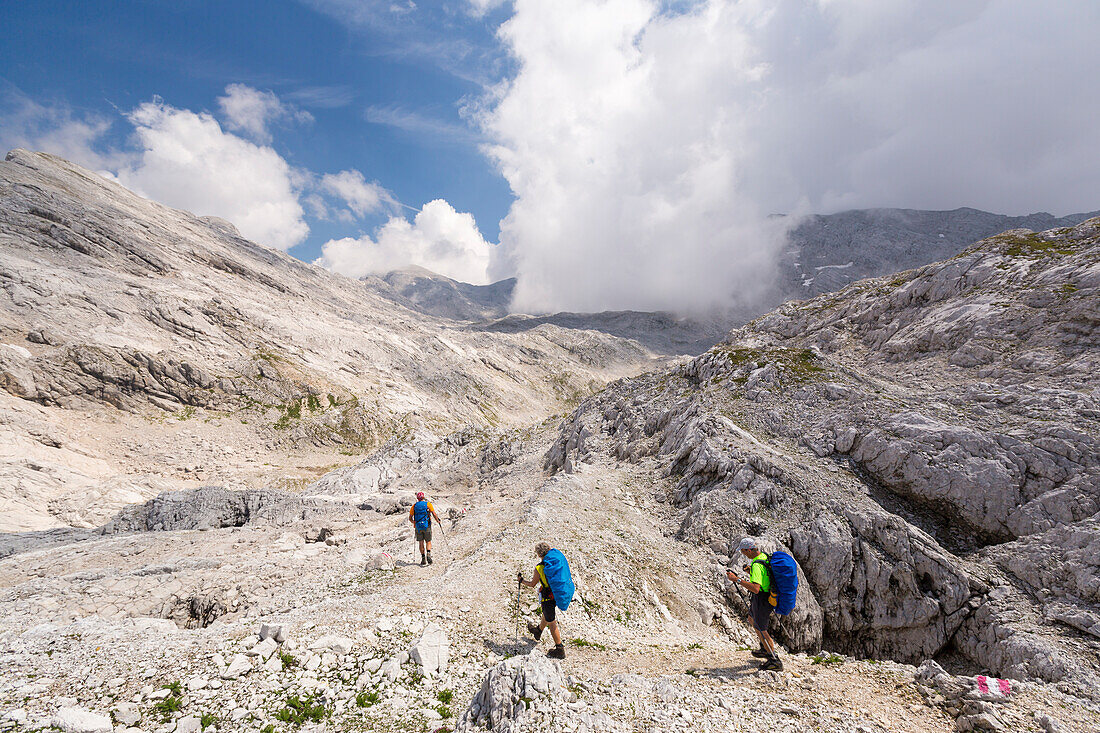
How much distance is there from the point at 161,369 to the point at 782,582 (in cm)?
8121

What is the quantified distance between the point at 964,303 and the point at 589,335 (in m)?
163

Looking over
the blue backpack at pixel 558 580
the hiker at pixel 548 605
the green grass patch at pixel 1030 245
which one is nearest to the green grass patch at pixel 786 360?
the green grass patch at pixel 1030 245

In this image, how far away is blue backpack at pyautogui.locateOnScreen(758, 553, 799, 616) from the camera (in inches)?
376

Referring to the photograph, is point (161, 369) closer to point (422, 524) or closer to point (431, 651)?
point (422, 524)

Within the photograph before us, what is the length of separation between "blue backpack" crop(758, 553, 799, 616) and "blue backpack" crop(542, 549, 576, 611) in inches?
186

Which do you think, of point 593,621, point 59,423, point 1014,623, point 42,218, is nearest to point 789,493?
point 1014,623

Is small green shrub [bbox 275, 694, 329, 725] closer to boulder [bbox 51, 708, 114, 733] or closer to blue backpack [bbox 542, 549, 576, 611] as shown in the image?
boulder [bbox 51, 708, 114, 733]

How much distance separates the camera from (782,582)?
9.58 metres

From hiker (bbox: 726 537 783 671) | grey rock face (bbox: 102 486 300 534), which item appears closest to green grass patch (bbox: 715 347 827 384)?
hiker (bbox: 726 537 783 671)

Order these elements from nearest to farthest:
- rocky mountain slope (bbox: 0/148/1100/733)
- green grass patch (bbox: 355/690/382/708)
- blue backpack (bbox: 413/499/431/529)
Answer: green grass patch (bbox: 355/690/382/708) < rocky mountain slope (bbox: 0/148/1100/733) < blue backpack (bbox: 413/499/431/529)

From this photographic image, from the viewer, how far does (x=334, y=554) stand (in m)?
18.8


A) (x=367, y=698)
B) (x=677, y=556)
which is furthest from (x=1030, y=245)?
(x=367, y=698)

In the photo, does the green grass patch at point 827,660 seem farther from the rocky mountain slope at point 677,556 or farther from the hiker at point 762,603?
the hiker at point 762,603

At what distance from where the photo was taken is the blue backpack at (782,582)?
9.54 m
